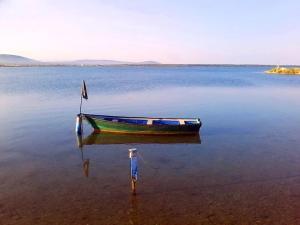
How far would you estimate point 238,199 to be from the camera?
43.5ft

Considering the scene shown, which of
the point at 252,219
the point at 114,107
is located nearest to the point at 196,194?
the point at 252,219

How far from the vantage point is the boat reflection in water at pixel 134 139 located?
2221cm

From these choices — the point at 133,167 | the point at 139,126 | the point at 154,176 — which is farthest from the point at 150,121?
the point at 133,167

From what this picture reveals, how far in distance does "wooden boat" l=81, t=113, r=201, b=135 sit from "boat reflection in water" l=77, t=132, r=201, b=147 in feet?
1.13

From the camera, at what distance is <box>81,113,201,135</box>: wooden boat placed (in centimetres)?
2352

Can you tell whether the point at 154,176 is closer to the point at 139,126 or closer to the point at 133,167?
the point at 133,167

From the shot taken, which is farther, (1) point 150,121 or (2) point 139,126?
(1) point 150,121

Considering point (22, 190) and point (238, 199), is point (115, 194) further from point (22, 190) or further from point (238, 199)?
point (238, 199)

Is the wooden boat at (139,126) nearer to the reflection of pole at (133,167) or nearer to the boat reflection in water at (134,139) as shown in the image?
the boat reflection in water at (134,139)

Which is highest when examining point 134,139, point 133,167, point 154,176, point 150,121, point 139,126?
point 133,167

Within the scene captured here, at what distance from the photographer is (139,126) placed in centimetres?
2359

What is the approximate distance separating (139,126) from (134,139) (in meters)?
1.14

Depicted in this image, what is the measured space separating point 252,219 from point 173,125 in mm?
12334

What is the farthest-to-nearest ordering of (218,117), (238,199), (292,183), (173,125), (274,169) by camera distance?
(218,117) → (173,125) → (274,169) → (292,183) → (238,199)
